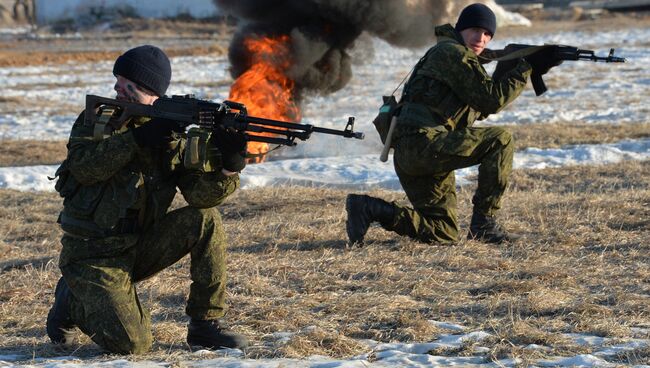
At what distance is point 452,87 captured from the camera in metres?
6.50

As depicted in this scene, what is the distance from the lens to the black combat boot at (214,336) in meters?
4.58

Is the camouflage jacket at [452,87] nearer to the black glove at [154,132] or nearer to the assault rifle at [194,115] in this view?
the assault rifle at [194,115]

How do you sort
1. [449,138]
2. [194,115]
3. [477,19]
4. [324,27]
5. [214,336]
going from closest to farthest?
[194,115]
[214,336]
[449,138]
[477,19]
[324,27]

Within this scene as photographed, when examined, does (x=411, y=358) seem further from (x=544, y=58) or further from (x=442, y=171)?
(x=544, y=58)

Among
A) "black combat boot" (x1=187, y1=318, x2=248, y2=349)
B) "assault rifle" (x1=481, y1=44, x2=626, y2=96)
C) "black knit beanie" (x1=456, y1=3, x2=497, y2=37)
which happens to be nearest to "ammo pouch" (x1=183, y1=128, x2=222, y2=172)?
"black combat boot" (x1=187, y1=318, x2=248, y2=349)

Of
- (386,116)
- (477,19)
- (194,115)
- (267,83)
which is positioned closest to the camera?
(194,115)

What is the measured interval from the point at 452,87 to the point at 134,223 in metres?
2.53

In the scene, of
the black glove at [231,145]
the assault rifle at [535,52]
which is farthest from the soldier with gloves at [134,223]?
the assault rifle at [535,52]

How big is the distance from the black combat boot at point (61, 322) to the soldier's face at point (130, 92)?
0.87m

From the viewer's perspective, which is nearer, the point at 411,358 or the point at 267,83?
the point at 411,358

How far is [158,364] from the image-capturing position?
14.4 feet

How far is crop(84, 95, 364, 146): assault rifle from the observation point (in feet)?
14.5

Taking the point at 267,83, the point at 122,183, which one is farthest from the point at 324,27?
the point at 122,183

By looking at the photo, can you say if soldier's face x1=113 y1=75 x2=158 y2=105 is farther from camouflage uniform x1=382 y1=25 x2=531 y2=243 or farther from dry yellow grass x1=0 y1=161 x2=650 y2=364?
camouflage uniform x1=382 y1=25 x2=531 y2=243
